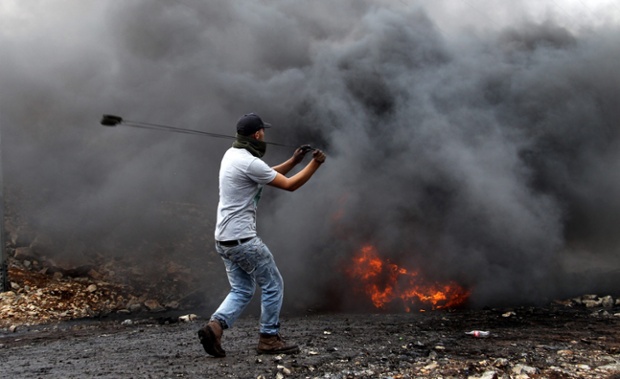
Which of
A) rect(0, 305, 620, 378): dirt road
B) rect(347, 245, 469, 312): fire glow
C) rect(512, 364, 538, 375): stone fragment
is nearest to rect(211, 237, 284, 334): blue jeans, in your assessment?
rect(0, 305, 620, 378): dirt road

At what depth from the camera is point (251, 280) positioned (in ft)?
13.2

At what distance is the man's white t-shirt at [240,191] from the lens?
3820 mm

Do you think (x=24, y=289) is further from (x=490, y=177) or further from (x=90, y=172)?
(x=490, y=177)

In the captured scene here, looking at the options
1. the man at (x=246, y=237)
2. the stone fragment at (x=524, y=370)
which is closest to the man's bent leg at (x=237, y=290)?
the man at (x=246, y=237)

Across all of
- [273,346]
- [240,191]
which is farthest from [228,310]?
[240,191]

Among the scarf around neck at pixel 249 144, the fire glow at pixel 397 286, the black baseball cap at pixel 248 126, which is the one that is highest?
the black baseball cap at pixel 248 126

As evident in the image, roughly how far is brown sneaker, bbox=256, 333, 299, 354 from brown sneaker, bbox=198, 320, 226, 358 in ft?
0.94

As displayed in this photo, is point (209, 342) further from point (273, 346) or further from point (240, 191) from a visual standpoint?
point (240, 191)

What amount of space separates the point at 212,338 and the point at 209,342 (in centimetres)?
3

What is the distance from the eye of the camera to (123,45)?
934 cm

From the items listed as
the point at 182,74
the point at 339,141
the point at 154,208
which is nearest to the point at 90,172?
the point at 154,208

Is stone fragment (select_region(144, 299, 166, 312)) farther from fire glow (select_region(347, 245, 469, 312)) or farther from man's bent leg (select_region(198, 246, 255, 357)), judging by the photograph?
man's bent leg (select_region(198, 246, 255, 357))

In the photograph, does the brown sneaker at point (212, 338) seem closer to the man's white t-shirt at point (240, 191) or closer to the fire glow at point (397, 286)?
the man's white t-shirt at point (240, 191)

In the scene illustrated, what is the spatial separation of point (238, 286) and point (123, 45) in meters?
6.77
